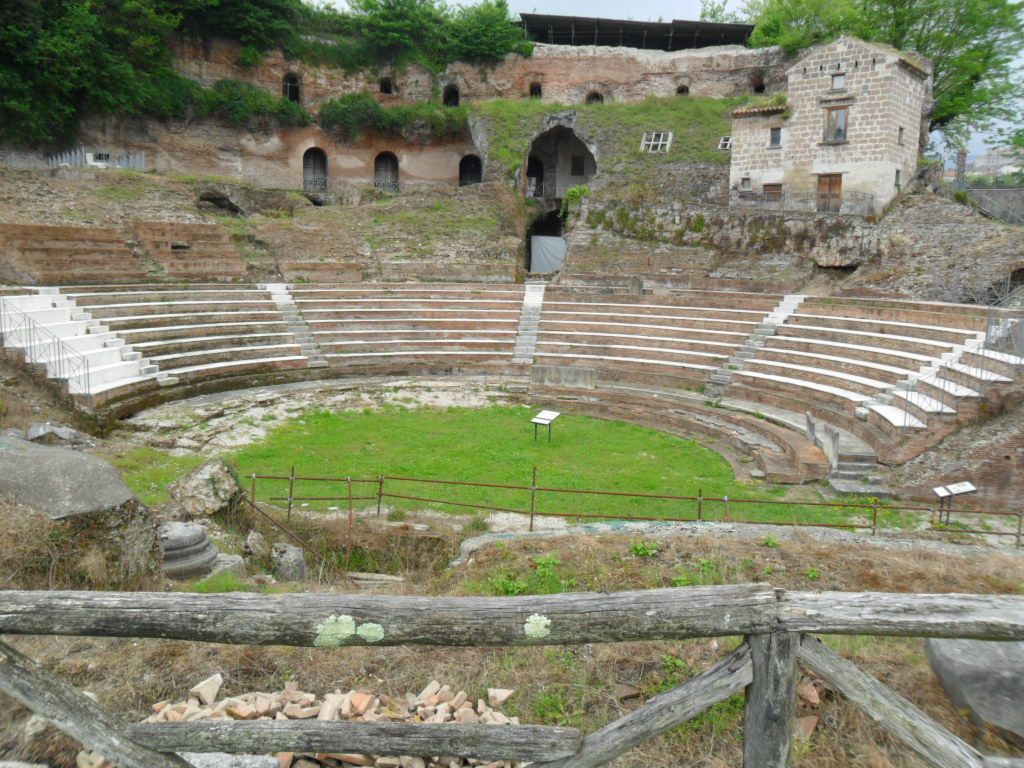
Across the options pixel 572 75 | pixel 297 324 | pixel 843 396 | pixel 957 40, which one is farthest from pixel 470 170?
pixel 843 396

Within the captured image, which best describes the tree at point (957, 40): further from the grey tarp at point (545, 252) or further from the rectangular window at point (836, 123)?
the grey tarp at point (545, 252)

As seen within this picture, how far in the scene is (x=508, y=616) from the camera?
2.71m

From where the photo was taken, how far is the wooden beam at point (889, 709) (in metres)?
2.50

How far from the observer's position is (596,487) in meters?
11.5

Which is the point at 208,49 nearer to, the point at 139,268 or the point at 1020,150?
the point at 139,268

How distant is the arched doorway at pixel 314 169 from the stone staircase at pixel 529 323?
1726 cm

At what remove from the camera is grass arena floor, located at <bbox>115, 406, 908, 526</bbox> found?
10508 mm

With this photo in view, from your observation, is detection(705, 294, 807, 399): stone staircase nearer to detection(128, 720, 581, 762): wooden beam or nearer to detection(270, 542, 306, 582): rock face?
detection(270, 542, 306, 582): rock face

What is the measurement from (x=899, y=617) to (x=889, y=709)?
34 centimetres

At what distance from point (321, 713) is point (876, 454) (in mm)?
11087

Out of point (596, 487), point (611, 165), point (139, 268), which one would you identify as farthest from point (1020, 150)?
point (139, 268)

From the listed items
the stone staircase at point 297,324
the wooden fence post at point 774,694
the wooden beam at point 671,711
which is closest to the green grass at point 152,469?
the stone staircase at point 297,324

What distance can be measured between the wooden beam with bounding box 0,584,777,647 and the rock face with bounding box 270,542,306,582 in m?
5.15

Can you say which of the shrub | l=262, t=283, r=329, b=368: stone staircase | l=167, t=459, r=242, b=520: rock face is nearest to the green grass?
l=167, t=459, r=242, b=520: rock face
